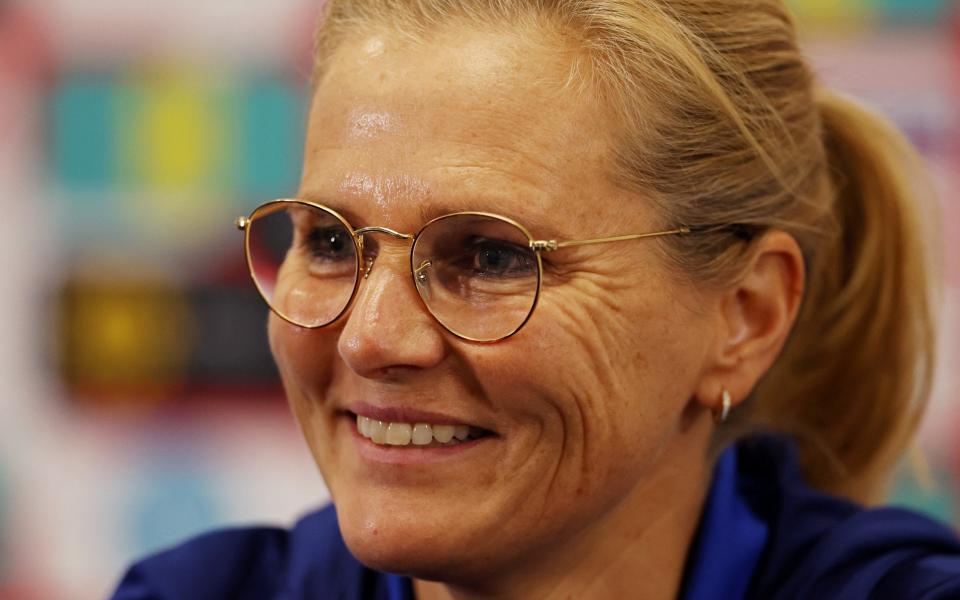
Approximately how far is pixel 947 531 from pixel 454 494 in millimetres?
753

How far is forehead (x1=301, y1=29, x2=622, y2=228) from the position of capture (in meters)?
1.39

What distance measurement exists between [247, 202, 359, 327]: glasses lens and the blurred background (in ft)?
5.64

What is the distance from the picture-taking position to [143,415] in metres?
3.32

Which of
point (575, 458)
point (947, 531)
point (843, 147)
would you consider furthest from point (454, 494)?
point (843, 147)

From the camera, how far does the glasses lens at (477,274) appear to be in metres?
1.39

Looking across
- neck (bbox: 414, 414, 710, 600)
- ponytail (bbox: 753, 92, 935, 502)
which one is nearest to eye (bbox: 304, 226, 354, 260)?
neck (bbox: 414, 414, 710, 600)

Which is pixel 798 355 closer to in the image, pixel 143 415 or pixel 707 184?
pixel 707 184

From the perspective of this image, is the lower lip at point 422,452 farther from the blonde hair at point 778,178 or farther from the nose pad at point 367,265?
the blonde hair at point 778,178

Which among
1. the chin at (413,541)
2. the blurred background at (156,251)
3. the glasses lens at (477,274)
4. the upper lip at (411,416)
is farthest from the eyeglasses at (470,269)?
the blurred background at (156,251)

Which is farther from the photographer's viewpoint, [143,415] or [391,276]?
[143,415]

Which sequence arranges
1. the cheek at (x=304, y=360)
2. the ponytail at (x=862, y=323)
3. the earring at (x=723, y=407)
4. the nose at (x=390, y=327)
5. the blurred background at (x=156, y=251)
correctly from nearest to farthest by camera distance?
the nose at (x=390, y=327) < the cheek at (x=304, y=360) < the earring at (x=723, y=407) < the ponytail at (x=862, y=323) < the blurred background at (x=156, y=251)

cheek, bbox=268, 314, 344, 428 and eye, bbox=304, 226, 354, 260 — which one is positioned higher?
eye, bbox=304, 226, 354, 260

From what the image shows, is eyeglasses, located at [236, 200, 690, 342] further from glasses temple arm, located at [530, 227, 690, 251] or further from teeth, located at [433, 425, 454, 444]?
teeth, located at [433, 425, 454, 444]

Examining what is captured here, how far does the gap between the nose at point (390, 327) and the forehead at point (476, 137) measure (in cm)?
5
